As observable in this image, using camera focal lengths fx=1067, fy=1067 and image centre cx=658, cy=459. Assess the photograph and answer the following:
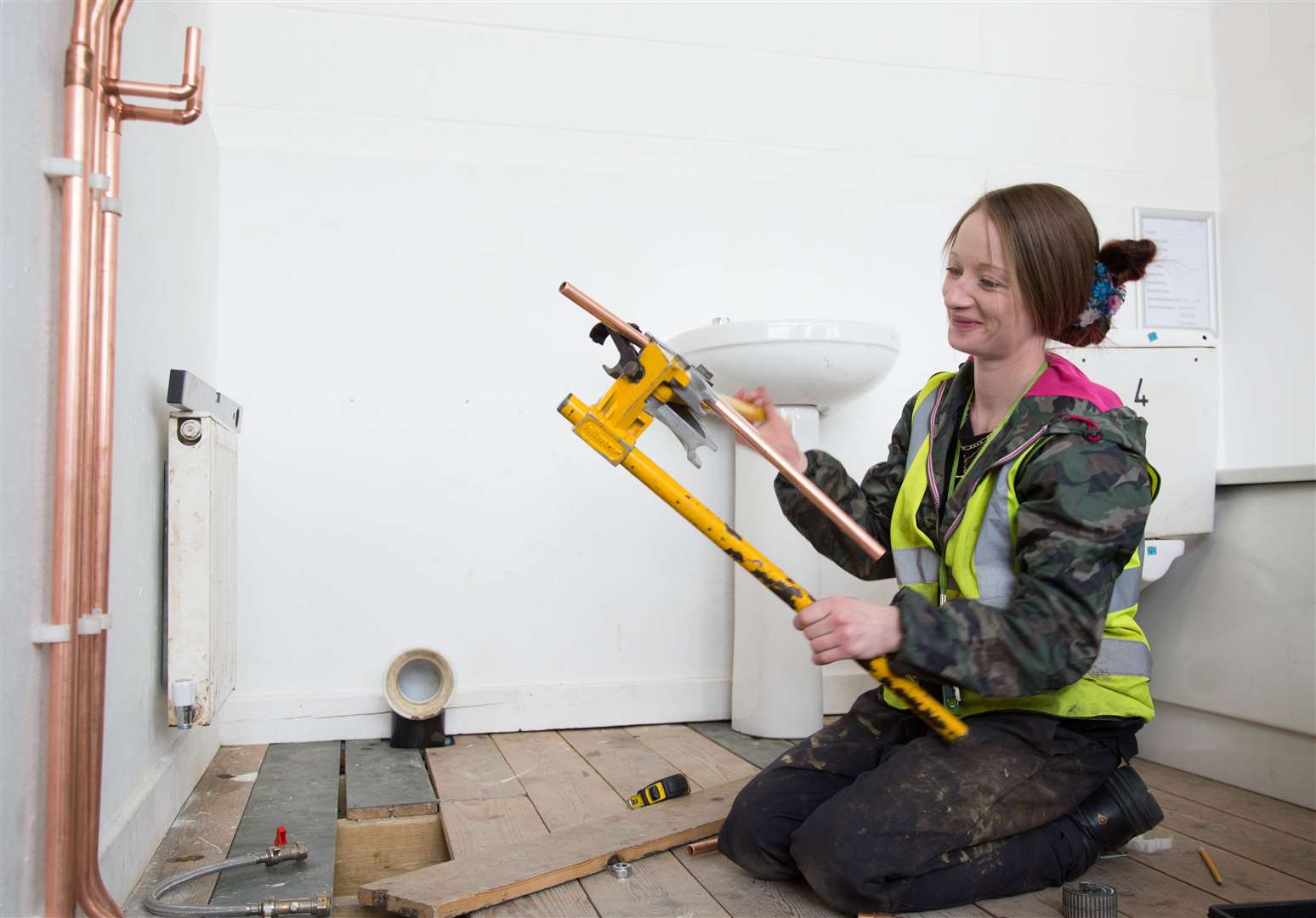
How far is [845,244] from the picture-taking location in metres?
2.75

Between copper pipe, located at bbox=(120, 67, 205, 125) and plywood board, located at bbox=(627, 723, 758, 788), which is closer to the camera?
copper pipe, located at bbox=(120, 67, 205, 125)

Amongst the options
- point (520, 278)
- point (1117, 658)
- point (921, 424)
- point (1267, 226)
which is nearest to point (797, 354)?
point (921, 424)

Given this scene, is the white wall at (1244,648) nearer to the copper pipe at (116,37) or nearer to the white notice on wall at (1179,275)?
the white notice on wall at (1179,275)

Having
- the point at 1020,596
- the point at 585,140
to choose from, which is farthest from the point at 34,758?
the point at 585,140

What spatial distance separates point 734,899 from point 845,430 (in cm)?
150

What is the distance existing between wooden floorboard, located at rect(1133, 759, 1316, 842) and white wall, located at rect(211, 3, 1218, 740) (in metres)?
0.72

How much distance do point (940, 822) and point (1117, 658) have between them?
0.32 meters

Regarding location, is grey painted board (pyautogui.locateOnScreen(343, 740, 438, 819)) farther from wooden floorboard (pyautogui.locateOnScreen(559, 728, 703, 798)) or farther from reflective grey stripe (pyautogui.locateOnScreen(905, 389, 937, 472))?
reflective grey stripe (pyautogui.locateOnScreen(905, 389, 937, 472))

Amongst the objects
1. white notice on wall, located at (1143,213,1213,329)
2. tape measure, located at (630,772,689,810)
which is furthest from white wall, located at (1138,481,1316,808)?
tape measure, located at (630,772,689,810)

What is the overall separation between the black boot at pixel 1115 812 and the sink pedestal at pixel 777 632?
0.92 meters

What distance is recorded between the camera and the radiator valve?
162cm

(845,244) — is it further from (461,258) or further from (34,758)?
(34,758)

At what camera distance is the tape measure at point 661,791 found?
5.83ft

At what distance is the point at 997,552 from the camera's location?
1.38m
